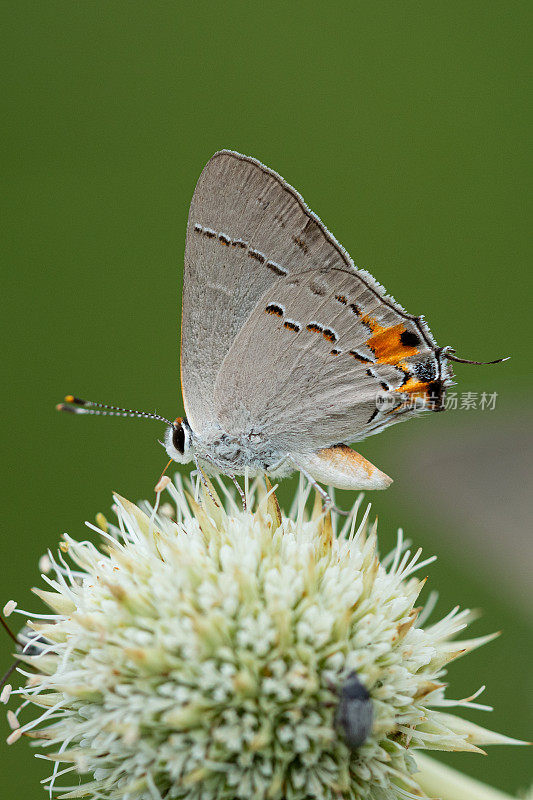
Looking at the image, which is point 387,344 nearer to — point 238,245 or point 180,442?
point 238,245

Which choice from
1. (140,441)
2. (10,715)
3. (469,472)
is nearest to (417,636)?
→ (10,715)

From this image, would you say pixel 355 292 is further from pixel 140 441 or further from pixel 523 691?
pixel 140 441

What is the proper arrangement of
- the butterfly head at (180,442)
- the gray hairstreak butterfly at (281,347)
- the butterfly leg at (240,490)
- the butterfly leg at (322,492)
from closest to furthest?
the butterfly leg at (322,492), the butterfly leg at (240,490), the gray hairstreak butterfly at (281,347), the butterfly head at (180,442)

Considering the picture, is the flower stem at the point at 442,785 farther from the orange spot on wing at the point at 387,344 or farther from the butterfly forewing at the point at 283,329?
the orange spot on wing at the point at 387,344

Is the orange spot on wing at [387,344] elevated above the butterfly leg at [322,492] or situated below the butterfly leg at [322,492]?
above

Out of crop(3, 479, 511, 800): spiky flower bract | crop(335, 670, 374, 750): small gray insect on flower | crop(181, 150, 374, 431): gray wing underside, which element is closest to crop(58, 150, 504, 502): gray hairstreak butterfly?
crop(181, 150, 374, 431): gray wing underside

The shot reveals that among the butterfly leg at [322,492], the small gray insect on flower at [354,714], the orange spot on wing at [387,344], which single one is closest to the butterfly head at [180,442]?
the butterfly leg at [322,492]

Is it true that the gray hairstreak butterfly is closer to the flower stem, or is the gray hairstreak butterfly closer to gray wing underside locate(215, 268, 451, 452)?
gray wing underside locate(215, 268, 451, 452)
